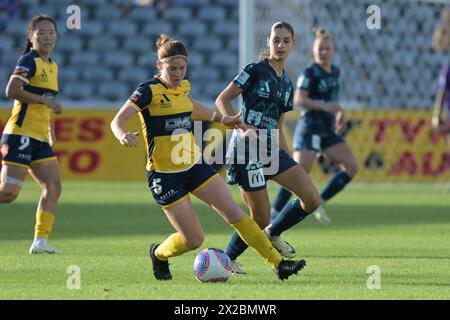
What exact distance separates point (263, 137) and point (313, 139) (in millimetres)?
4085

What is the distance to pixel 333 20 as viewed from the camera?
75.5 feet

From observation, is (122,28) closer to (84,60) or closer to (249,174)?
(84,60)

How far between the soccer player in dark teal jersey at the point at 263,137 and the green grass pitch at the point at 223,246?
502mm

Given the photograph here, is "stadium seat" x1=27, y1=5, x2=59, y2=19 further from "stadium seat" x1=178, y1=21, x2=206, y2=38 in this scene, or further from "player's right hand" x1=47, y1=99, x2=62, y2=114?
"player's right hand" x1=47, y1=99, x2=62, y2=114

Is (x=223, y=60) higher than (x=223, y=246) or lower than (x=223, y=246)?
higher

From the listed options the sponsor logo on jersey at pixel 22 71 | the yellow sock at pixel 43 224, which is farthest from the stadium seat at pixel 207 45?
the sponsor logo on jersey at pixel 22 71

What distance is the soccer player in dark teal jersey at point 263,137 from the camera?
815cm

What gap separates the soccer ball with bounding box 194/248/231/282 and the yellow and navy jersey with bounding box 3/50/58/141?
257cm

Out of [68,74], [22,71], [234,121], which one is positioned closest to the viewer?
[234,121]

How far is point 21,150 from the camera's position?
9.32 m

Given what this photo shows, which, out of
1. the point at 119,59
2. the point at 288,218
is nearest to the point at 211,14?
the point at 119,59

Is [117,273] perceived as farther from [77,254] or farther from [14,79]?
[14,79]

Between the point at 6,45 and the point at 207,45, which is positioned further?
the point at 207,45

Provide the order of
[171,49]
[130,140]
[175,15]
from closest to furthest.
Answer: [130,140] < [171,49] < [175,15]
